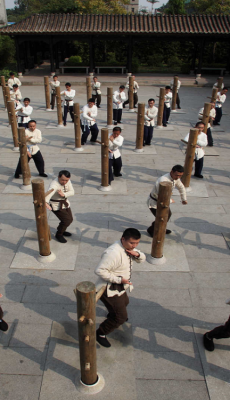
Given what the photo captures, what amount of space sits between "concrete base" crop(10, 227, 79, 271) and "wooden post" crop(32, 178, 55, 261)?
0.13 m

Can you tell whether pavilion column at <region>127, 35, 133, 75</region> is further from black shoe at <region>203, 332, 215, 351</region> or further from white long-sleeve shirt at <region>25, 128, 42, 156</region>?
black shoe at <region>203, 332, 215, 351</region>

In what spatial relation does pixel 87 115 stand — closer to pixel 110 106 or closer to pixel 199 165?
pixel 110 106

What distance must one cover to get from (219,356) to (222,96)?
32.6ft

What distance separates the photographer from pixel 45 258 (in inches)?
205

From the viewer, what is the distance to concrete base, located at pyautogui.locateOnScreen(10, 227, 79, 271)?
5.13 m

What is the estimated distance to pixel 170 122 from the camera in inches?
514

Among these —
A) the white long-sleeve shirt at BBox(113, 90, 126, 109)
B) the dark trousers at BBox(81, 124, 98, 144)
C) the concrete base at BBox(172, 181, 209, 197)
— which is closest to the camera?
the concrete base at BBox(172, 181, 209, 197)

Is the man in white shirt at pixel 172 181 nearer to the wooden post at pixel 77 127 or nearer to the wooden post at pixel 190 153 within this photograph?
the wooden post at pixel 190 153

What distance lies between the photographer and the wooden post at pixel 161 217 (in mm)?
4687

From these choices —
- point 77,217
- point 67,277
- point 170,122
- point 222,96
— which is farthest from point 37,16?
point 67,277

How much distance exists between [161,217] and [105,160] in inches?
109

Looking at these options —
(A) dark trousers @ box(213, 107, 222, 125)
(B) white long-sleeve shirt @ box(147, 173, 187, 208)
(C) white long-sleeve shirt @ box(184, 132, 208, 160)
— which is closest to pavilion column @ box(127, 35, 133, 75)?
(A) dark trousers @ box(213, 107, 222, 125)

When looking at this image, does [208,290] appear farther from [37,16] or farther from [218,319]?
[37,16]

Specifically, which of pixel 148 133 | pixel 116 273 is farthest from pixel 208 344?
pixel 148 133
